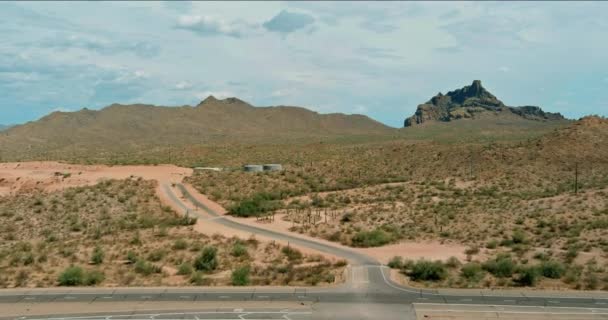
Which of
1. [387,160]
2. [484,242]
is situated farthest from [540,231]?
[387,160]

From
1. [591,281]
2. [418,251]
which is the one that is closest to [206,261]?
[418,251]

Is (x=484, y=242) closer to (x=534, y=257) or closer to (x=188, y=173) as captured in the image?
(x=534, y=257)

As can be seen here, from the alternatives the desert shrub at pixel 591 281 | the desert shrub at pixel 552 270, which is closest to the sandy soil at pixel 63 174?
the desert shrub at pixel 552 270

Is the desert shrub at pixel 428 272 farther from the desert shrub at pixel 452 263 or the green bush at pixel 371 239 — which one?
the green bush at pixel 371 239

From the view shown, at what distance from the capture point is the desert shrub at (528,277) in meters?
27.9

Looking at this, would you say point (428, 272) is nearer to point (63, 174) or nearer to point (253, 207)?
point (253, 207)

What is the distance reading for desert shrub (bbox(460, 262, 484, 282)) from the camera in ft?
95.2

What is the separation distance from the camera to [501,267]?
1158 inches

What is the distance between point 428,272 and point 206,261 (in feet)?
40.1

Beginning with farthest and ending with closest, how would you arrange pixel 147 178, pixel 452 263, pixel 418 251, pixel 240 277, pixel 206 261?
pixel 147 178
pixel 418 251
pixel 206 261
pixel 452 263
pixel 240 277

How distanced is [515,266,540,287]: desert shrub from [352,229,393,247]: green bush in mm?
10817

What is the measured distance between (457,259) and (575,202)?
1710cm

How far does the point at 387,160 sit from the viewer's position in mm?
85812

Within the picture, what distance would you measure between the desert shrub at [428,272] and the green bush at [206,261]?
10.9m
